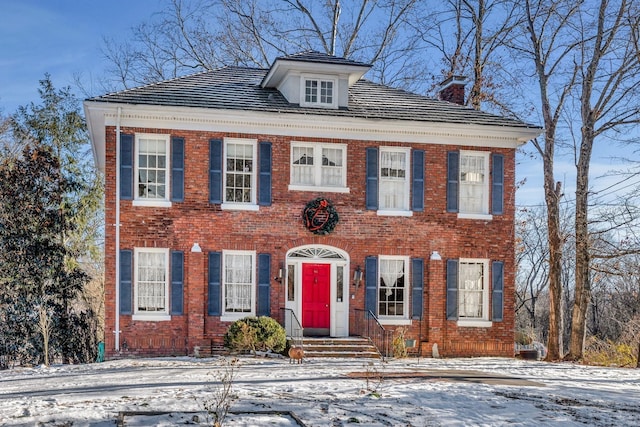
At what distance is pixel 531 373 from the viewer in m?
18.4

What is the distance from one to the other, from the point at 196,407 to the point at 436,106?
560 inches

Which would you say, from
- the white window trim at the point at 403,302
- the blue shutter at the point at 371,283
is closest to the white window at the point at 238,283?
the blue shutter at the point at 371,283

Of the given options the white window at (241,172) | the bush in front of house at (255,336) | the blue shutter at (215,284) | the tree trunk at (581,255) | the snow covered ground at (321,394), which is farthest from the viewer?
the tree trunk at (581,255)

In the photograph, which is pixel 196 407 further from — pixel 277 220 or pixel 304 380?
pixel 277 220

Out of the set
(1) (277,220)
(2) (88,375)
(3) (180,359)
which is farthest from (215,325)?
(2) (88,375)

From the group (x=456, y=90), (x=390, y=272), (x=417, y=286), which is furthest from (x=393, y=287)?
(x=456, y=90)

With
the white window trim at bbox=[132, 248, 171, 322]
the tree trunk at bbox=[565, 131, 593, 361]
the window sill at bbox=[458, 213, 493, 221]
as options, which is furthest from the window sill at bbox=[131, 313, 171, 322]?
the tree trunk at bbox=[565, 131, 593, 361]

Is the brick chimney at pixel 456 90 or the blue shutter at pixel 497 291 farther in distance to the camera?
the brick chimney at pixel 456 90

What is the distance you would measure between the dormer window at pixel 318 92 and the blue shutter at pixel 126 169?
5.05 metres

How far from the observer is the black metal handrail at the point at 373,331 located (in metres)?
21.3

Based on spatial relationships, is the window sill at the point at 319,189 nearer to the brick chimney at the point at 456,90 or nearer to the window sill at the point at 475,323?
the window sill at the point at 475,323

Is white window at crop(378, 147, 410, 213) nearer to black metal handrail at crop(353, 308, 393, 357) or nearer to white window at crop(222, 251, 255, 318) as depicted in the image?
black metal handrail at crop(353, 308, 393, 357)

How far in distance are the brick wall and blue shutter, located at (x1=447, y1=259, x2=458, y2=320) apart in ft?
0.59

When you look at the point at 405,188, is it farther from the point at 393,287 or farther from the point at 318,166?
the point at 393,287
